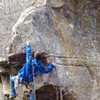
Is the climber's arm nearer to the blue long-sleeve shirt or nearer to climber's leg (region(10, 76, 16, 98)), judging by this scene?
the blue long-sleeve shirt

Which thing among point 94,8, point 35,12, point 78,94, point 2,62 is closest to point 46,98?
point 78,94

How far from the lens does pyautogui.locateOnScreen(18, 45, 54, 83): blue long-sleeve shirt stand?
5.93 m

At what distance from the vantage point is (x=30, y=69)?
5996mm

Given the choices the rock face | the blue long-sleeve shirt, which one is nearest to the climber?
the blue long-sleeve shirt

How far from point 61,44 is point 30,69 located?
1.07 metres

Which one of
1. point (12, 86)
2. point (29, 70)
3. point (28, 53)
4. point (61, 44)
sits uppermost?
point (61, 44)

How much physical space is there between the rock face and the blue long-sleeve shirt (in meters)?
0.22

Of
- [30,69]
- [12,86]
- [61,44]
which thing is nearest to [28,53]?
[30,69]

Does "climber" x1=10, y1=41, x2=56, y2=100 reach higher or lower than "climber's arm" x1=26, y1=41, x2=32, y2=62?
lower

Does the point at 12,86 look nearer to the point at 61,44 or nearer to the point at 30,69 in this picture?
the point at 30,69

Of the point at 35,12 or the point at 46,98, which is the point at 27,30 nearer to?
the point at 35,12

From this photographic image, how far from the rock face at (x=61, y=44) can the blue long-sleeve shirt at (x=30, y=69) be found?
22cm

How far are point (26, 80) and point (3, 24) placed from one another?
6.83 ft

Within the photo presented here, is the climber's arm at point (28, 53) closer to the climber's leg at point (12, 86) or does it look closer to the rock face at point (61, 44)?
Answer: the rock face at point (61, 44)
